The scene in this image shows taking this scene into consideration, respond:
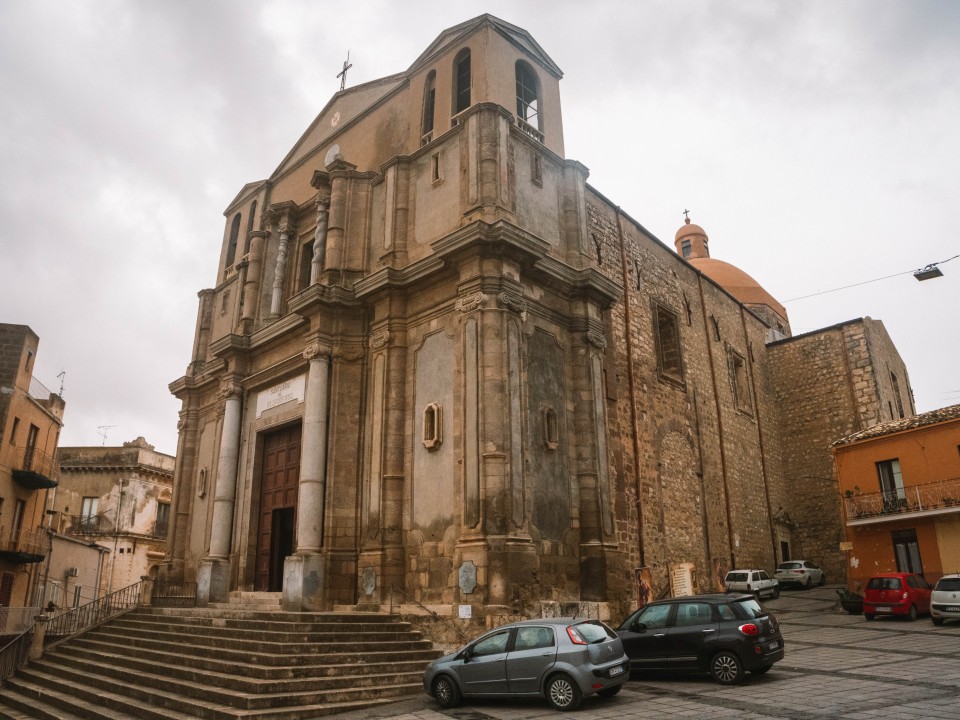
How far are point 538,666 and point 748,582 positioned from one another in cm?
1438

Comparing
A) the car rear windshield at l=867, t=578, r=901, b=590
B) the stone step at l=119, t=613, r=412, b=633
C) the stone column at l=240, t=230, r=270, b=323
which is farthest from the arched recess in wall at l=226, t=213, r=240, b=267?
the car rear windshield at l=867, t=578, r=901, b=590

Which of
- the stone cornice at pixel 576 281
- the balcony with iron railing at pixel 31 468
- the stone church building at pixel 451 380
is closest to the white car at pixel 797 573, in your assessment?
the stone church building at pixel 451 380

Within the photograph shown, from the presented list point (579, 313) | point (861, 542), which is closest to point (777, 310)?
point (861, 542)

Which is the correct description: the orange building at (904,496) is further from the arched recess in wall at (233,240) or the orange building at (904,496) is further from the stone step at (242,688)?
the arched recess in wall at (233,240)

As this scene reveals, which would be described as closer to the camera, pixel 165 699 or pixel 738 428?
pixel 165 699

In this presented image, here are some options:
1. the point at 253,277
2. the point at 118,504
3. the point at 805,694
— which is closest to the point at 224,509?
the point at 253,277

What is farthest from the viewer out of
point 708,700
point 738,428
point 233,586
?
point 738,428

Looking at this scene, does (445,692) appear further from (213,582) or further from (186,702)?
(213,582)

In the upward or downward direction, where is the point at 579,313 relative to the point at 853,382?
downward

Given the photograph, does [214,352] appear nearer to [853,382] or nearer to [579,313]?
[579,313]

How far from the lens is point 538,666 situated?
9000 mm

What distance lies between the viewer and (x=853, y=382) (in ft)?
94.7

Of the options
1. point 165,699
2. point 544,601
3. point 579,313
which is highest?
point 579,313

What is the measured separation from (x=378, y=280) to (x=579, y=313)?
445cm
